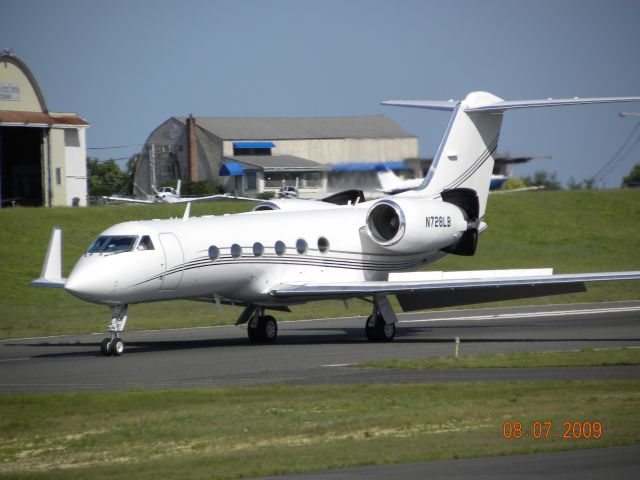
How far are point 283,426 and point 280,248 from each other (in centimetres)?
1187

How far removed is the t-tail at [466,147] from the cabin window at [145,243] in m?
8.29

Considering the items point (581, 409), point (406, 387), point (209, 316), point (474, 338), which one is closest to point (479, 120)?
point (474, 338)

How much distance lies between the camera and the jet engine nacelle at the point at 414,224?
88.2 feet

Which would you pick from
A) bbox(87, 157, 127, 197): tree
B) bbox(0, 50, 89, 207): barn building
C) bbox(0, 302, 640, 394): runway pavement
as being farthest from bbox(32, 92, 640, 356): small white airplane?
bbox(87, 157, 127, 197): tree

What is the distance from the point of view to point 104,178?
7688 cm

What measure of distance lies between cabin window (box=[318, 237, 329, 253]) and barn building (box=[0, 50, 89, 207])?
2921 cm

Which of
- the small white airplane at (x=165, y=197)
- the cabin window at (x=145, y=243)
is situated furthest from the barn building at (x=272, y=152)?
the cabin window at (x=145, y=243)

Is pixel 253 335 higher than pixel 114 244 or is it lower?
lower

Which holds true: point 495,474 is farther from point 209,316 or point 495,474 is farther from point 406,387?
point 209,316

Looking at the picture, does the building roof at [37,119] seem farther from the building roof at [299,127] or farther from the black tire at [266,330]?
the black tire at [266,330]

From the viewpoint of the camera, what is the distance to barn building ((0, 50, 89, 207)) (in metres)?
53.4

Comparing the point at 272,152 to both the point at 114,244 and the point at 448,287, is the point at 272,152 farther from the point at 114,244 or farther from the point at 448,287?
the point at 114,244
